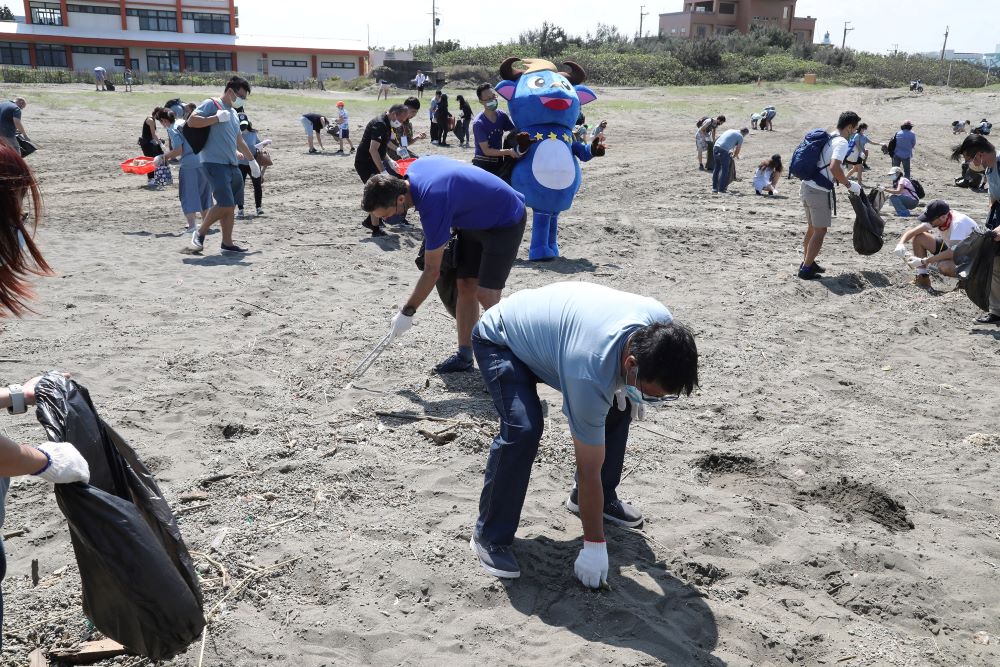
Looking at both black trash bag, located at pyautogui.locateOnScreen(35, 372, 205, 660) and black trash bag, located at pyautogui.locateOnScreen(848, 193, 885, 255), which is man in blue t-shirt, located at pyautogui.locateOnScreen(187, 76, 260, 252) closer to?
black trash bag, located at pyautogui.locateOnScreen(35, 372, 205, 660)

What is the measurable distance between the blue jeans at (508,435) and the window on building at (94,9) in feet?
172

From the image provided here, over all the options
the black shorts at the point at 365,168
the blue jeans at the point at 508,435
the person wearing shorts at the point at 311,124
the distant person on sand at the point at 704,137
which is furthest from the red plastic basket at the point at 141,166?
the blue jeans at the point at 508,435

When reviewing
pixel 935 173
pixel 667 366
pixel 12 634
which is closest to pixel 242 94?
pixel 12 634

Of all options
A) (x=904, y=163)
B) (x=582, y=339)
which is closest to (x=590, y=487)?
(x=582, y=339)

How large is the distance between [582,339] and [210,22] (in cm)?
5417

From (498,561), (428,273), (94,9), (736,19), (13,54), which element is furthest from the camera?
(736,19)

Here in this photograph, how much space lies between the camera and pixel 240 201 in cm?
1005

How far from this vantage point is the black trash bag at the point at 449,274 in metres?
5.21

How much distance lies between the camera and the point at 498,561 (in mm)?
3398

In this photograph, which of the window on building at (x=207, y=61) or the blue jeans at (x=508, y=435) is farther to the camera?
the window on building at (x=207, y=61)

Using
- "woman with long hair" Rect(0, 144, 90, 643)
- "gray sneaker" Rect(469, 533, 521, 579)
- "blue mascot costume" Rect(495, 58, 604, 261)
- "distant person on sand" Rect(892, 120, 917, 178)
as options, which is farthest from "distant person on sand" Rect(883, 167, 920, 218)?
"woman with long hair" Rect(0, 144, 90, 643)

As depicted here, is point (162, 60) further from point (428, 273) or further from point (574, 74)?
point (428, 273)

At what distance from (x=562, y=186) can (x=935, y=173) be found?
12404 mm

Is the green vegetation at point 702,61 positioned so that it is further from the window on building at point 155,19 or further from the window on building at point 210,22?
the window on building at point 155,19
